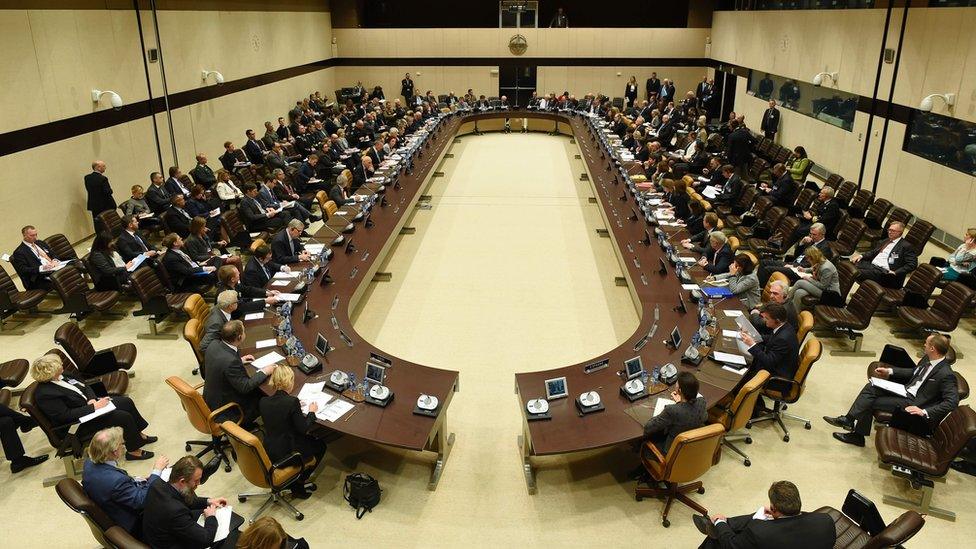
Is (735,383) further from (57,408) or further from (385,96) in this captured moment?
(385,96)

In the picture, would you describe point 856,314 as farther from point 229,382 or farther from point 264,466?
point 229,382

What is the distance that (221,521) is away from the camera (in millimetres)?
5020

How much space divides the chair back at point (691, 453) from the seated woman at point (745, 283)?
302cm

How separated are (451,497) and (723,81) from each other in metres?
23.6

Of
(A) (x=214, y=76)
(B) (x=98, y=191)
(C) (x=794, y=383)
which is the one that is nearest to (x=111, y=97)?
(B) (x=98, y=191)

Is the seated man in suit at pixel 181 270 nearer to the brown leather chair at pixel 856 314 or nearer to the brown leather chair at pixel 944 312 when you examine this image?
the brown leather chair at pixel 856 314

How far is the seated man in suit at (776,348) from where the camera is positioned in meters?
6.81

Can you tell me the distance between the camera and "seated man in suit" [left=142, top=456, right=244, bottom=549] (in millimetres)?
4707

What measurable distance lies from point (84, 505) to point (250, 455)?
1.18m

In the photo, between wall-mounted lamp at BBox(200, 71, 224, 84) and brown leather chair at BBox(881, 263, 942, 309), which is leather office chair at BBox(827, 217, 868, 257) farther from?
wall-mounted lamp at BBox(200, 71, 224, 84)

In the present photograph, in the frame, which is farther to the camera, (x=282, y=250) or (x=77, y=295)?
(x=282, y=250)

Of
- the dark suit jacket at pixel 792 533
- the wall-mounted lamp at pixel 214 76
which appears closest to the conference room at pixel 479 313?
the dark suit jacket at pixel 792 533

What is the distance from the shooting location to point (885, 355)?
7188mm

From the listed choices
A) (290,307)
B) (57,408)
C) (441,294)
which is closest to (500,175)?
(441,294)
